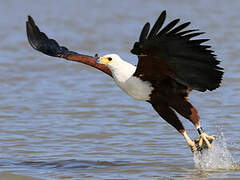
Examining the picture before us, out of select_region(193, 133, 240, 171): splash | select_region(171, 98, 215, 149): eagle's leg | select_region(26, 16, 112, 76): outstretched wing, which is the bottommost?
select_region(193, 133, 240, 171): splash

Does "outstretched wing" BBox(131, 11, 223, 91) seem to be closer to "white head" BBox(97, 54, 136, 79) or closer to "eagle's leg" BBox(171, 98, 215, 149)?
"white head" BBox(97, 54, 136, 79)

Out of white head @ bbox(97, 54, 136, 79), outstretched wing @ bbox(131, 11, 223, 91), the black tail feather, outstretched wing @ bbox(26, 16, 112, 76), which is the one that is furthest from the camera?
the black tail feather

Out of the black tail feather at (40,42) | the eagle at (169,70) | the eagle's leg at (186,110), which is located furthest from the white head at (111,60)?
the black tail feather at (40,42)

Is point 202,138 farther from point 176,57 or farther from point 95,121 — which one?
point 95,121

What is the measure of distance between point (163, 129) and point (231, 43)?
20.6 feet

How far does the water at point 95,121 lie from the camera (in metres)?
8.17

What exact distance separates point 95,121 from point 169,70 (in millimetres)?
2844

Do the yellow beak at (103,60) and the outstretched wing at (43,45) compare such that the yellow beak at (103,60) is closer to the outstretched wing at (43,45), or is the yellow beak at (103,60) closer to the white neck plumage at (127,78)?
the white neck plumage at (127,78)

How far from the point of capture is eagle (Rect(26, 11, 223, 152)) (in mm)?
7344

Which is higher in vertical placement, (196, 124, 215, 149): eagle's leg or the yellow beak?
the yellow beak

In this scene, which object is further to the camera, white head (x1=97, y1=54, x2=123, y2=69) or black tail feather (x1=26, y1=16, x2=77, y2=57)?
black tail feather (x1=26, y1=16, x2=77, y2=57)

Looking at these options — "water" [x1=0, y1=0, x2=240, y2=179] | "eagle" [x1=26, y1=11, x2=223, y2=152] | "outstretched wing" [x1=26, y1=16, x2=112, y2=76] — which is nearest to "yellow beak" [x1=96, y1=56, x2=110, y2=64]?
"eagle" [x1=26, y1=11, x2=223, y2=152]

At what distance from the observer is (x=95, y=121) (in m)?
10.4

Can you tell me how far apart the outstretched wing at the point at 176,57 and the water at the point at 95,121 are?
89 centimetres
